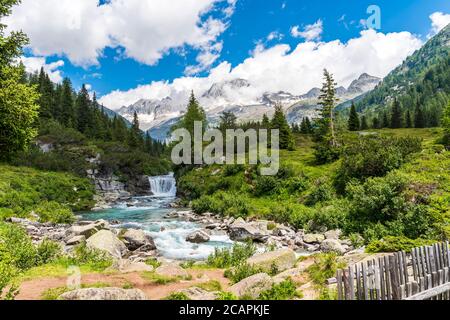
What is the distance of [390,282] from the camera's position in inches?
329

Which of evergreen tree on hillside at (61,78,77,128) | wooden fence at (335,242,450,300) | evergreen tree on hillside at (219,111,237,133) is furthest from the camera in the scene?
evergreen tree on hillside at (61,78,77,128)

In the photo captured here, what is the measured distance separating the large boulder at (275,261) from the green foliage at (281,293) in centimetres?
375

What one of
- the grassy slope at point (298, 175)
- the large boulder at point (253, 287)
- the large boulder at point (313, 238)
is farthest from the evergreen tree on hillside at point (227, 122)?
the large boulder at point (253, 287)

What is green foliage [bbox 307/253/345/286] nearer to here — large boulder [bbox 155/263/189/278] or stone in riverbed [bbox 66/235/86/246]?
large boulder [bbox 155/263/189/278]

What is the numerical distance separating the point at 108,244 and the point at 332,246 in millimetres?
14215

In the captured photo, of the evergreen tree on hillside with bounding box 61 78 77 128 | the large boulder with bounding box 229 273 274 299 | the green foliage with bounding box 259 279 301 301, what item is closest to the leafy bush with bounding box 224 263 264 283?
the large boulder with bounding box 229 273 274 299

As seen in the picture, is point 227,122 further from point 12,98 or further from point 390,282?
point 390,282

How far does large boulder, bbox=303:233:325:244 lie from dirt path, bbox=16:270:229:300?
36.6 feet

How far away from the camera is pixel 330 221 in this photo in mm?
26062

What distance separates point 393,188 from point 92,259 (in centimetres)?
2045

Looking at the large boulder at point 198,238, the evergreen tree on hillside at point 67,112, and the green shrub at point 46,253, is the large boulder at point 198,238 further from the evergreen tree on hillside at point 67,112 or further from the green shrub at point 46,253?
the evergreen tree on hillside at point 67,112

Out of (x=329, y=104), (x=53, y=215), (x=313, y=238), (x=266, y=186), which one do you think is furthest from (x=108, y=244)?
(x=329, y=104)

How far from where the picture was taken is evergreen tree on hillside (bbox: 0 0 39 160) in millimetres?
14109
